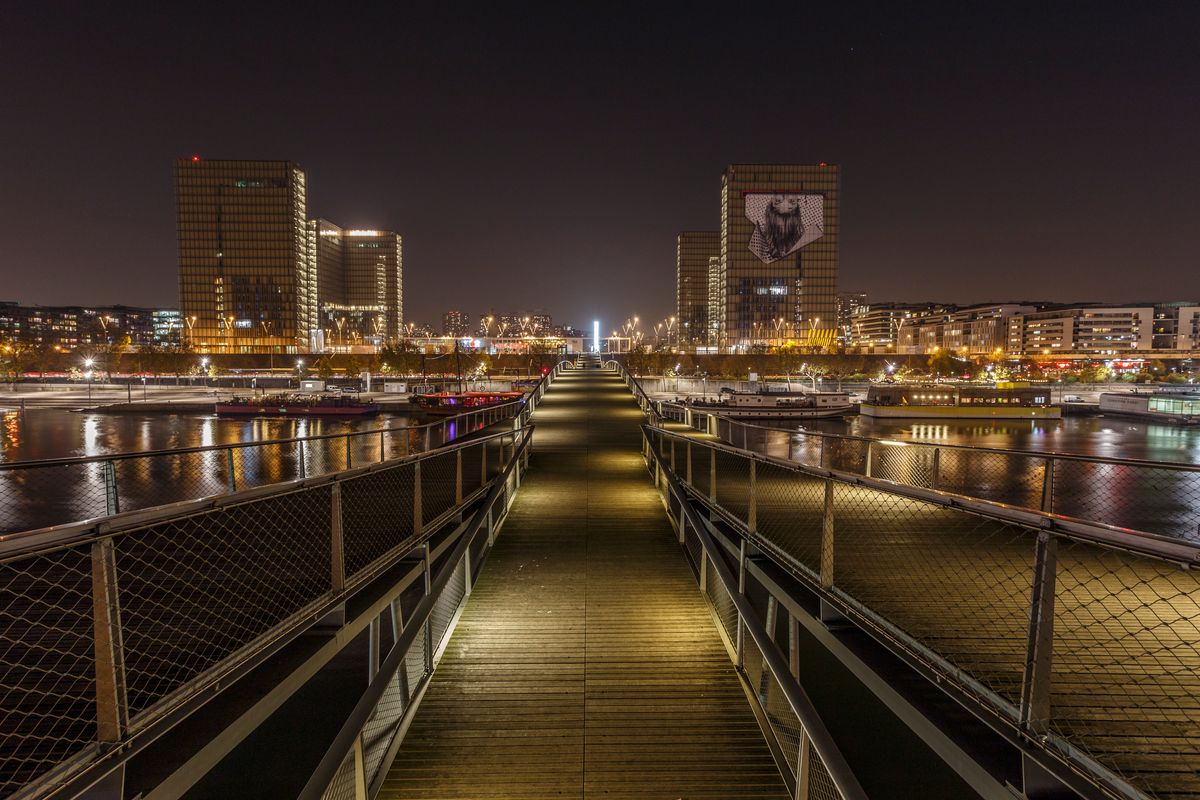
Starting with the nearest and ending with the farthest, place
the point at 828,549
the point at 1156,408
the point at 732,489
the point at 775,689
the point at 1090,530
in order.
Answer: the point at 1090,530 < the point at 775,689 < the point at 828,549 < the point at 732,489 < the point at 1156,408

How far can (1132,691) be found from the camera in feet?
16.2

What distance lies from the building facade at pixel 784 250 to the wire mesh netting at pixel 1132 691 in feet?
374

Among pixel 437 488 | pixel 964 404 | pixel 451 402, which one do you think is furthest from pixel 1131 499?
pixel 451 402

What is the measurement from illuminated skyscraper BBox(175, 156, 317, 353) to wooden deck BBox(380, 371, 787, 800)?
123649mm

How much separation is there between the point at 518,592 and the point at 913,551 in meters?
5.62

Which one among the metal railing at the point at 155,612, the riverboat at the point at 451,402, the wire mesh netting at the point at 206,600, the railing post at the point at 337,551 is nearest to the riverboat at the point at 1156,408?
the riverboat at the point at 451,402

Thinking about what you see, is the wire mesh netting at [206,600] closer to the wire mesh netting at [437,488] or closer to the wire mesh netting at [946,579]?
the wire mesh netting at [437,488]

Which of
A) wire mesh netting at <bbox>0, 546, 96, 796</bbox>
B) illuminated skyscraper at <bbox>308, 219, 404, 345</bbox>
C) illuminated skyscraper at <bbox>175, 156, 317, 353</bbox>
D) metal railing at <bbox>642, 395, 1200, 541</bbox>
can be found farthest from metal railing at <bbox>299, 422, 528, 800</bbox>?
illuminated skyscraper at <bbox>308, 219, 404, 345</bbox>

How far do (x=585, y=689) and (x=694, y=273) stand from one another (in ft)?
608

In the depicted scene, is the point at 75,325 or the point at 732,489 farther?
the point at 75,325

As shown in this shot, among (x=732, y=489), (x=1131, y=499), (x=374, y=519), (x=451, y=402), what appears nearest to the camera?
(x=374, y=519)

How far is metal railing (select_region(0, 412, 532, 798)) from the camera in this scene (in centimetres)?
260

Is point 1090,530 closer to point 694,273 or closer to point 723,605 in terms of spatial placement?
point 723,605

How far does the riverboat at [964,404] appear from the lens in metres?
43.0
